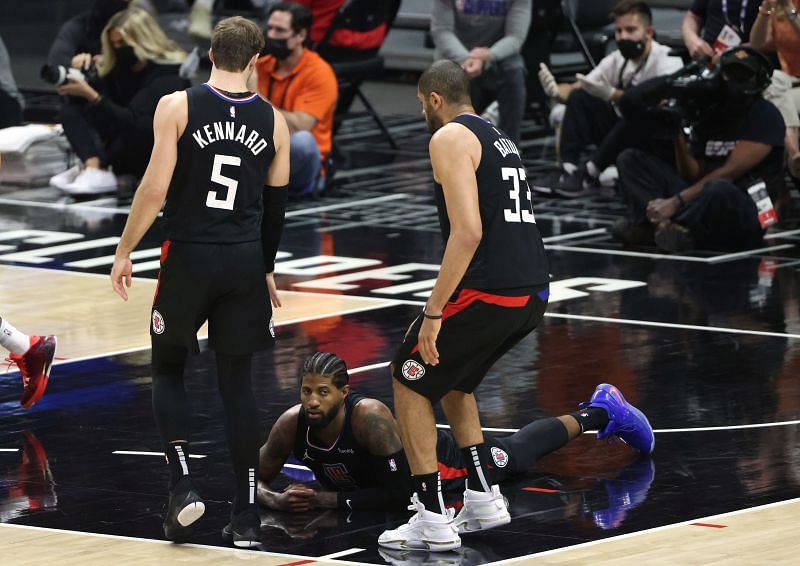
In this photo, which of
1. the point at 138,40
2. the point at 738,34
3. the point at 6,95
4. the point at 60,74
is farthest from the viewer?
the point at 6,95

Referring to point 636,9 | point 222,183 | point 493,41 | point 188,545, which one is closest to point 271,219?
point 222,183

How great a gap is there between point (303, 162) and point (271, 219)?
7912 millimetres

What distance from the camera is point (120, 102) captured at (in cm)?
1594

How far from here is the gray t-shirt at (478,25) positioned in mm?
15883

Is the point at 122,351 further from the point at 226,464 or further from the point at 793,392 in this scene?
the point at 793,392

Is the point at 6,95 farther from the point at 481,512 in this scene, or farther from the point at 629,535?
the point at 629,535

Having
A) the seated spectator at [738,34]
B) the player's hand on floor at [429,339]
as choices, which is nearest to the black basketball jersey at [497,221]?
the player's hand on floor at [429,339]

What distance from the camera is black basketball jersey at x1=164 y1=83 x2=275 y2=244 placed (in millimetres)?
6859

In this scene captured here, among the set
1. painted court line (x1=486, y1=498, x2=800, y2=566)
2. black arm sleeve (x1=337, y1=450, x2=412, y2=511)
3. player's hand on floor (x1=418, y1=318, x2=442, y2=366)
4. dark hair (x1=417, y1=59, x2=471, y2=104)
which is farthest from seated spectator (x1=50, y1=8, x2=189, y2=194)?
painted court line (x1=486, y1=498, x2=800, y2=566)

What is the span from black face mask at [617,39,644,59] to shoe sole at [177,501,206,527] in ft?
27.8

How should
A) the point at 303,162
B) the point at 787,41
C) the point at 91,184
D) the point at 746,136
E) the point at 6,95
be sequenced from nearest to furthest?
the point at 746,136, the point at 787,41, the point at 303,162, the point at 91,184, the point at 6,95

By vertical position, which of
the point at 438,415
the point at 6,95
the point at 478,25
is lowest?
the point at 6,95

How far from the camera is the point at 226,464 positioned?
7992mm

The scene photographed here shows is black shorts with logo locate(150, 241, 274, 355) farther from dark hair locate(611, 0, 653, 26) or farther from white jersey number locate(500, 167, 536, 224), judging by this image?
dark hair locate(611, 0, 653, 26)
